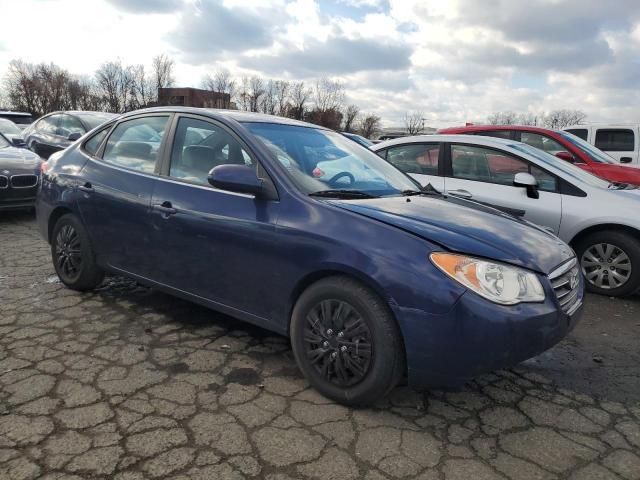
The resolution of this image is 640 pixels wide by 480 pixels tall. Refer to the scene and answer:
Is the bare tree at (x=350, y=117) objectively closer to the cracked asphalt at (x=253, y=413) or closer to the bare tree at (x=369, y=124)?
the bare tree at (x=369, y=124)

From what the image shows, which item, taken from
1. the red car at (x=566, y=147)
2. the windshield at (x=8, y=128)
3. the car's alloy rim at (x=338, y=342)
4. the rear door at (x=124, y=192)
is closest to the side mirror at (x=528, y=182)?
the red car at (x=566, y=147)

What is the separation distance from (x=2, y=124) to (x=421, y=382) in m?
11.2

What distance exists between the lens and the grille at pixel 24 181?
7230 millimetres

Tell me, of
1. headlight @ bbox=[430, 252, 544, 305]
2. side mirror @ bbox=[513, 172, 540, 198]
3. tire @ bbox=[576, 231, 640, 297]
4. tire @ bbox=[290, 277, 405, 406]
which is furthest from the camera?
side mirror @ bbox=[513, 172, 540, 198]

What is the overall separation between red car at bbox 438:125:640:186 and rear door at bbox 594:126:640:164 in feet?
11.8

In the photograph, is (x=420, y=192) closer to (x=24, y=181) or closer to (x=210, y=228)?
(x=210, y=228)

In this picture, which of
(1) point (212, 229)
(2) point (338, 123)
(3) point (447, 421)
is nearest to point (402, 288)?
(3) point (447, 421)

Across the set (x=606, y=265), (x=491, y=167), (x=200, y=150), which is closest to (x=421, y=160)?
(x=491, y=167)

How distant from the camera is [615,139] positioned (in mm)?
10844

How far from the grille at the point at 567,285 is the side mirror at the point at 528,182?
2.21m

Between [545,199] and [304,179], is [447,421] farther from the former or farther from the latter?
[545,199]

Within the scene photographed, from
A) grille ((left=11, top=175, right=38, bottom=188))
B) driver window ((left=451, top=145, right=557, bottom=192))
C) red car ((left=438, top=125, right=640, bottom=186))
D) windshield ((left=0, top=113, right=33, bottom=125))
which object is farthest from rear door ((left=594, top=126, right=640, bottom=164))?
windshield ((left=0, top=113, right=33, bottom=125))

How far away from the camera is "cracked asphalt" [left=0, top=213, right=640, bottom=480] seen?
89.7 inches

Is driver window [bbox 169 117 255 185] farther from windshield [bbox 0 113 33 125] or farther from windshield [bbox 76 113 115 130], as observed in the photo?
windshield [bbox 0 113 33 125]
